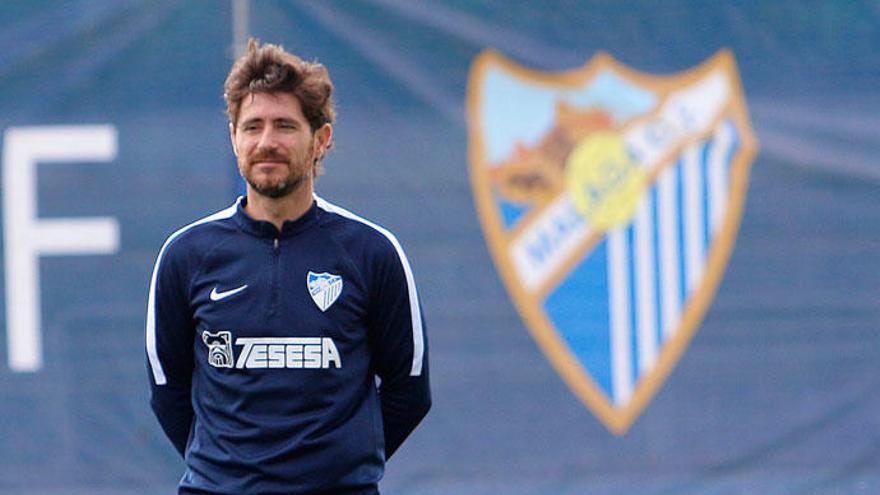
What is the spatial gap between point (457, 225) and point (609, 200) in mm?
589

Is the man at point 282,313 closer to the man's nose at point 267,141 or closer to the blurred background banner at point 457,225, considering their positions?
the man's nose at point 267,141

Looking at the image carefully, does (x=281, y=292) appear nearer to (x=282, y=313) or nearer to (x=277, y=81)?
(x=282, y=313)

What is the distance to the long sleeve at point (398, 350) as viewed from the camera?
11.3ft

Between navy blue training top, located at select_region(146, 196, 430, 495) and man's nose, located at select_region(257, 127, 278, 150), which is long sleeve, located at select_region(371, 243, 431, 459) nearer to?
navy blue training top, located at select_region(146, 196, 430, 495)

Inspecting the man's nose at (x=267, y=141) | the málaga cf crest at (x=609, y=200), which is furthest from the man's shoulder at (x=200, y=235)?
the málaga cf crest at (x=609, y=200)

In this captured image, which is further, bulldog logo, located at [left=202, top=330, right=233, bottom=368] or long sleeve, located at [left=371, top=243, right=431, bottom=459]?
long sleeve, located at [left=371, top=243, right=431, bottom=459]

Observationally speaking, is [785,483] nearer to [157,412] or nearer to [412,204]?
[412,204]

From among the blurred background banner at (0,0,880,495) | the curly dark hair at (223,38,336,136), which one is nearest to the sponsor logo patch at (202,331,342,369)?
the curly dark hair at (223,38,336,136)

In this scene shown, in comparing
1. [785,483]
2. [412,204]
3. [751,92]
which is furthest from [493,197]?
[785,483]

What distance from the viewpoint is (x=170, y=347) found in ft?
11.5

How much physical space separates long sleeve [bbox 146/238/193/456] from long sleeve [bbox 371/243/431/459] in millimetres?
440

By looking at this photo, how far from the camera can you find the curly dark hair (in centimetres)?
338

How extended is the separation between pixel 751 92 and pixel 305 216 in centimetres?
289

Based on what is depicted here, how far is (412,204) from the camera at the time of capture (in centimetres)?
583
